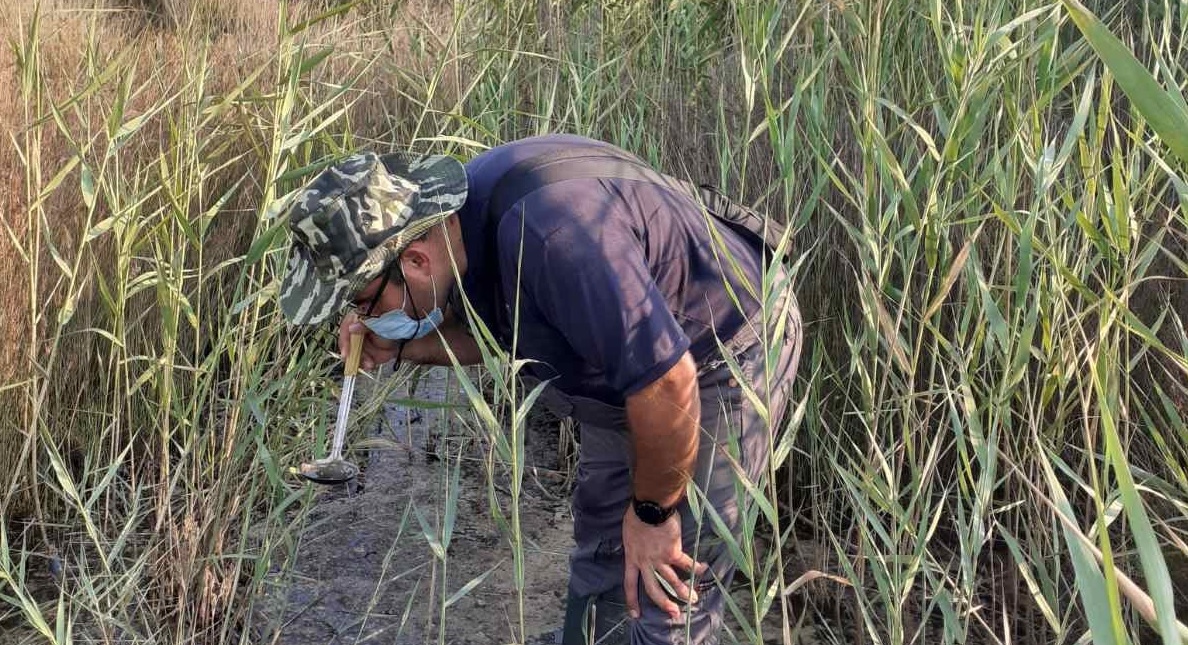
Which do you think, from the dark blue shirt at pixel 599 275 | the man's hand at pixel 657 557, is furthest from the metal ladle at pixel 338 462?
the man's hand at pixel 657 557

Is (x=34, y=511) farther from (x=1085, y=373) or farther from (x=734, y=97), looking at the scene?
(x=1085, y=373)

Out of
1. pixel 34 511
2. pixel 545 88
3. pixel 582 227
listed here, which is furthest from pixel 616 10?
pixel 34 511

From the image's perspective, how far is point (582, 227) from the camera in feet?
5.02

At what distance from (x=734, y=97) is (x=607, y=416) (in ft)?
4.64

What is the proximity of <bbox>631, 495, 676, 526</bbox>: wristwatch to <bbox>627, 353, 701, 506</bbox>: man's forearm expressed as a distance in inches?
0.4

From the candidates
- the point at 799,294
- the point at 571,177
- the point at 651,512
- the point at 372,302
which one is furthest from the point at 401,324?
the point at 799,294

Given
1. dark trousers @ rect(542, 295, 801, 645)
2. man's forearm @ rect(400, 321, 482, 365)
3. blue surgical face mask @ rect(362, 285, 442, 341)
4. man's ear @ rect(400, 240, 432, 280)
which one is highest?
man's ear @ rect(400, 240, 432, 280)

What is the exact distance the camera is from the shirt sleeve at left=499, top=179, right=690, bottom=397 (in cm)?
150

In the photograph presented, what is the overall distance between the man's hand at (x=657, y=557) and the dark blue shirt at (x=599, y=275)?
0.69 ft

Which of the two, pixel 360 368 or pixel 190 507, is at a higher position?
pixel 360 368

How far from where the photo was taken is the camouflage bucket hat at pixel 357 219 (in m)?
1.62

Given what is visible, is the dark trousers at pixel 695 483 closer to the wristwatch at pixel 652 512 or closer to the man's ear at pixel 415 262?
the wristwatch at pixel 652 512

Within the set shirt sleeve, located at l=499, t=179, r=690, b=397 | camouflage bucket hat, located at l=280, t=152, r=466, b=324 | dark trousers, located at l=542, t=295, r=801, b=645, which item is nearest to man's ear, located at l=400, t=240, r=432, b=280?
camouflage bucket hat, located at l=280, t=152, r=466, b=324

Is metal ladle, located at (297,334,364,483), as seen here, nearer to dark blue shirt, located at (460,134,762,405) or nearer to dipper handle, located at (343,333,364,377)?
dipper handle, located at (343,333,364,377)
